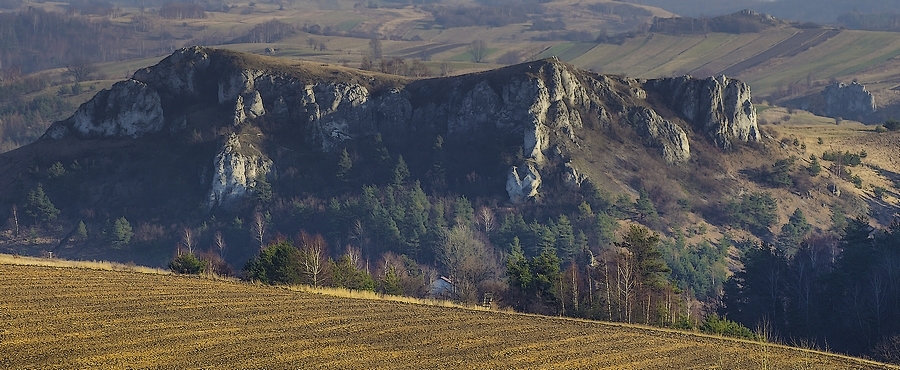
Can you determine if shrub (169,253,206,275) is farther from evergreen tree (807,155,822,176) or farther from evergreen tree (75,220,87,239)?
evergreen tree (807,155,822,176)

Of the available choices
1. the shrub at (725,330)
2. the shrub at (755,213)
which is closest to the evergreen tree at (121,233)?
the shrub at (755,213)

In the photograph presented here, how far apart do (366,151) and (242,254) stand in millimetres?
23096

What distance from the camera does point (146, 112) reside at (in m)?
129

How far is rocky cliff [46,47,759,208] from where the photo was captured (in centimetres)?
12719

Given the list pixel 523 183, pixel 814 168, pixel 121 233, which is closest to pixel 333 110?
pixel 523 183

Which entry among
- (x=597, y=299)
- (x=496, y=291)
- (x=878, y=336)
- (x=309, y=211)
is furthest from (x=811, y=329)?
(x=309, y=211)

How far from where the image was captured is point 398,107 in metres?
133

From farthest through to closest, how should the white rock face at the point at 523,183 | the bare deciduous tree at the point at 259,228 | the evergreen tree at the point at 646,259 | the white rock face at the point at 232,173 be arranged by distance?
the white rock face at the point at 232,173, the white rock face at the point at 523,183, the bare deciduous tree at the point at 259,228, the evergreen tree at the point at 646,259

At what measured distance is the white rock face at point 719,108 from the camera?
133375mm

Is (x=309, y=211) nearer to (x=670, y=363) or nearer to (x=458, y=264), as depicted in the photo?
(x=458, y=264)

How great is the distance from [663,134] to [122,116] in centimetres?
6944

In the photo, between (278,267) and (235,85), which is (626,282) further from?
(235,85)

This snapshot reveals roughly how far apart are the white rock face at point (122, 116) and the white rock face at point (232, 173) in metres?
12.8

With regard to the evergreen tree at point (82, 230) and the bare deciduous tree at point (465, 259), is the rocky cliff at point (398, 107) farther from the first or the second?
the evergreen tree at point (82, 230)
